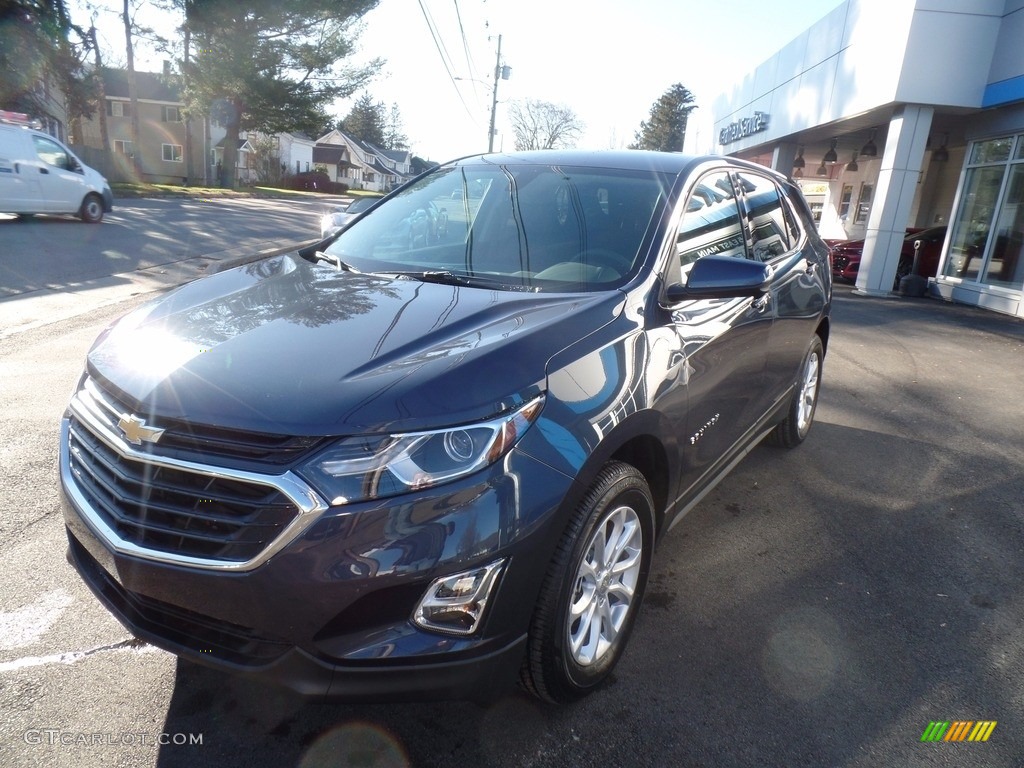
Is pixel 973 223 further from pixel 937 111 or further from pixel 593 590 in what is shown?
pixel 593 590

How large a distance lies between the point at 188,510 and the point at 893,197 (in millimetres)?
14834

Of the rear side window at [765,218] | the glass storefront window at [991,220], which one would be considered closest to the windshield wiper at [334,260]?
the rear side window at [765,218]

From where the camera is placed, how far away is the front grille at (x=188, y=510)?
1794 millimetres

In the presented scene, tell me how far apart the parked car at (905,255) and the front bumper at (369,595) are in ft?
49.7

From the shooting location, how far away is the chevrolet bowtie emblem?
6.32 feet

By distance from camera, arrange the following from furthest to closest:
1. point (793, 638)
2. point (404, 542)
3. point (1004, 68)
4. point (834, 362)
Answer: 1. point (1004, 68)
2. point (834, 362)
3. point (793, 638)
4. point (404, 542)

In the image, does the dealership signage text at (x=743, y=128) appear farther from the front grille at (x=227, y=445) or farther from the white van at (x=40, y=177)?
the front grille at (x=227, y=445)

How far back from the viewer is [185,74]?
3581cm

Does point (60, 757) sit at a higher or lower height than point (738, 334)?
lower

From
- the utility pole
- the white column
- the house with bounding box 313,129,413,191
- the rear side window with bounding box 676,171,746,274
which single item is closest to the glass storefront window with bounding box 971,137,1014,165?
the white column

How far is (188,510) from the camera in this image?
1.87m

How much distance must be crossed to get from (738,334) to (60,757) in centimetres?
294

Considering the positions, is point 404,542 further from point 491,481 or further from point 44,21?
point 44,21

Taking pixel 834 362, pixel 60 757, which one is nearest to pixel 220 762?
pixel 60 757
